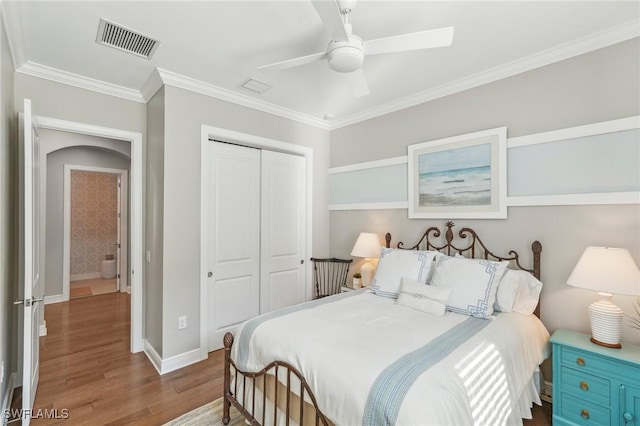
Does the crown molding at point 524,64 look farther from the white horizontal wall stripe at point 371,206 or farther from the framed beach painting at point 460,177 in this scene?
the white horizontal wall stripe at point 371,206

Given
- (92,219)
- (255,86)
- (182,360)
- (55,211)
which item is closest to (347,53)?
(255,86)

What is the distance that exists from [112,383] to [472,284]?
10.1 ft

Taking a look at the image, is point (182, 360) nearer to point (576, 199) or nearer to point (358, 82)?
point (358, 82)

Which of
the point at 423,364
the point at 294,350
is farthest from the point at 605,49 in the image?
the point at 294,350

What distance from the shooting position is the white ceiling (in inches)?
75.7

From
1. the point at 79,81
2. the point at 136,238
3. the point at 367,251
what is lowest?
the point at 367,251

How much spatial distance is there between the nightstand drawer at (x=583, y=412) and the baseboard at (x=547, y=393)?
0.40m

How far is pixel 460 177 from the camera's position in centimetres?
289

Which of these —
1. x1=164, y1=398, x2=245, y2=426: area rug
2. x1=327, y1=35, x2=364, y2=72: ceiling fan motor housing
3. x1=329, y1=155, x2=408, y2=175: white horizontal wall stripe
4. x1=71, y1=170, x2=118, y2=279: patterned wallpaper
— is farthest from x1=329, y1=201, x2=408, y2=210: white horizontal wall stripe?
x1=71, y1=170, x2=118, y2=279: patterned wallpaper

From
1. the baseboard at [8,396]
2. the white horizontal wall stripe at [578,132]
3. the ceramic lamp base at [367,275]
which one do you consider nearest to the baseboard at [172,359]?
the baseboard at [8,396]

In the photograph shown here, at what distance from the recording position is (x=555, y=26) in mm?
2094

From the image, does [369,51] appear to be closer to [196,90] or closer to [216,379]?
[196,90]

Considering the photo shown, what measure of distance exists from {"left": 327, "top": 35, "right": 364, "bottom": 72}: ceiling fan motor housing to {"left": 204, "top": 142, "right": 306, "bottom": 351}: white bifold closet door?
1864 mm

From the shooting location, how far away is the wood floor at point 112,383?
2.19 metres
